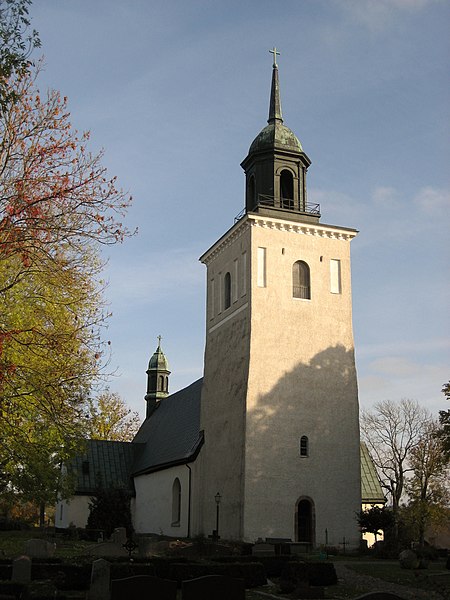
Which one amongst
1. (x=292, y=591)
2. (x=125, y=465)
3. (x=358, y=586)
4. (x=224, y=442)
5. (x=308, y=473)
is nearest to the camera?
(x=292, y=591)

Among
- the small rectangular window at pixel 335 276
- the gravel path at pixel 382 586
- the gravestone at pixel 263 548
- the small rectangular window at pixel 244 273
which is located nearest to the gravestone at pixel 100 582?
the gravel path at pixel 382 586

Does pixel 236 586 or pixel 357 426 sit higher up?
pixel 357 426

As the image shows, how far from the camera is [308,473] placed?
27.8 m

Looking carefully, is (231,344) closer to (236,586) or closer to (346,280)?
(346,280)

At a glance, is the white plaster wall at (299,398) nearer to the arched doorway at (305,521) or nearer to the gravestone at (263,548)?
the arched doorway at (305,521)

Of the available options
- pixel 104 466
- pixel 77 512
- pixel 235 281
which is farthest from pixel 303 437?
pixel 104 466

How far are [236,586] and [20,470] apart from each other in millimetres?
8236

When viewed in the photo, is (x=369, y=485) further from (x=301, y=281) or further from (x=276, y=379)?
(x=301, y=281)

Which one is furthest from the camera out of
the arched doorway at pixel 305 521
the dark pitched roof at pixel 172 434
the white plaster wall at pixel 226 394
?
the dark pitched roof at pixel 172 434

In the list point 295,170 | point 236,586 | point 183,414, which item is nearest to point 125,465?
point 183,414

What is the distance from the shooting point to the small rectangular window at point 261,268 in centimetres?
2961

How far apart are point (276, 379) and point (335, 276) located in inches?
221

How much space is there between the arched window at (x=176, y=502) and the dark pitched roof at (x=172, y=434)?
3.49ft

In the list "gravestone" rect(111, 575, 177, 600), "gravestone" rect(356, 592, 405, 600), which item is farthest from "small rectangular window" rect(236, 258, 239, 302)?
"gravestone" rect(356, 592, 405, 600)
